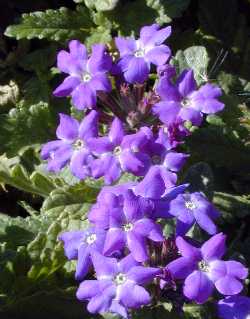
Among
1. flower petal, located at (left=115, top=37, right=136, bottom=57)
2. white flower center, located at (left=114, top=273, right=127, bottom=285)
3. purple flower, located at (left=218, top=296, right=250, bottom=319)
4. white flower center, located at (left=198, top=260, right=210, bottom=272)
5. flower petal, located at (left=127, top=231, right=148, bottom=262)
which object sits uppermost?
flower petal, located at (left=115, top=37, right=136, bottom=57)

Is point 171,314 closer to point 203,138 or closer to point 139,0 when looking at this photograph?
point 203,138

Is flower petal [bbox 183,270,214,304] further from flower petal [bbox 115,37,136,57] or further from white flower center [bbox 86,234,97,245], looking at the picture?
flower petal [bbox 115,37,136,57]

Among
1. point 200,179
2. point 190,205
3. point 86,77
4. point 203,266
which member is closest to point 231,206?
point 200,179

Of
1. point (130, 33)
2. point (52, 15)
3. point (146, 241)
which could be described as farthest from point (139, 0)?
point (146, 241)

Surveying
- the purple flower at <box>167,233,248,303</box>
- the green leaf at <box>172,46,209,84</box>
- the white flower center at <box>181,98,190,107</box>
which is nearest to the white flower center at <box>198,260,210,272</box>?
the purple flower at <box>167,233,248,303</box>

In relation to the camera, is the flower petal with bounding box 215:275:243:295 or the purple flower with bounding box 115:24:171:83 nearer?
the flower petal with bounding box 215:275:243:295

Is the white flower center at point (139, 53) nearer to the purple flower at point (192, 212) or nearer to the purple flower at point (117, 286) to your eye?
the purple flower at point (192, 212)

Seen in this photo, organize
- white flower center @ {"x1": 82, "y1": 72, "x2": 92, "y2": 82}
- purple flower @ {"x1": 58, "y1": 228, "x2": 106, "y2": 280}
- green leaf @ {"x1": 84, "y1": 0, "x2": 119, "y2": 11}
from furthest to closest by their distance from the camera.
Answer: green leaf @ {"x1": 84, "y1": 0, "x2": 119, "y2": 11}
white flower center @ {"x1": 82, "y1": 72, "x2": 92, "y2": 82}
purple flower @ {"x1": 58, "y1": 228, "x2": 106, "y2": 280}
